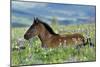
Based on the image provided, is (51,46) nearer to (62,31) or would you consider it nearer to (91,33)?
(62,31)

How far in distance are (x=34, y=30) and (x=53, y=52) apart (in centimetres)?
37

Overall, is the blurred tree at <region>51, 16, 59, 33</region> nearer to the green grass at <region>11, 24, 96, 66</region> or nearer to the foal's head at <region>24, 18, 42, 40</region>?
the green grass at <region>11, 24, 96, 66</region>

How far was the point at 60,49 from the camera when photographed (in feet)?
8.95

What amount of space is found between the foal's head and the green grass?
0.05 metres

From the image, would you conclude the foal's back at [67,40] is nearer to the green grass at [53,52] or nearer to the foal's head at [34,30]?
the green grass at [53,52]

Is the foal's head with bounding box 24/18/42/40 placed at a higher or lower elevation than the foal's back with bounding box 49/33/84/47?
higher

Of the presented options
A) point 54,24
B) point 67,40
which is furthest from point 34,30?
point 67,40

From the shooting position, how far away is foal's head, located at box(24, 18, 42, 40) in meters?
2.58

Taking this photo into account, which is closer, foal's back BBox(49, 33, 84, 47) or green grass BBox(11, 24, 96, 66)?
green grass BBox(11, 24, 96, 66)

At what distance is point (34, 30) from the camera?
2.62 m

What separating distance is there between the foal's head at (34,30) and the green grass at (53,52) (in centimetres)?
5

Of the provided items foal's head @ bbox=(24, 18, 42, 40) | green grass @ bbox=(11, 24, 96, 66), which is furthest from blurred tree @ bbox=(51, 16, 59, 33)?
foal's head @ bbox=(24, 18, 42, 40)

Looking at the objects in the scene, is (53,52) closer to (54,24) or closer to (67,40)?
(67,40)

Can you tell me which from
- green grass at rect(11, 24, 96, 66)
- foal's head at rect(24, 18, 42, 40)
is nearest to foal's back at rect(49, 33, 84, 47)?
green grass at rect(11, 24, 96, 66)
